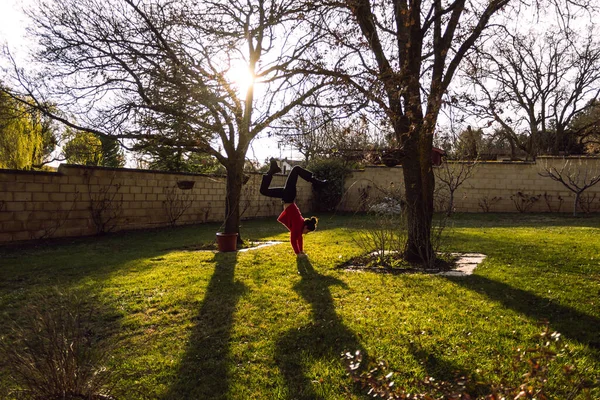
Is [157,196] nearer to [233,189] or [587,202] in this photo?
[233,189]

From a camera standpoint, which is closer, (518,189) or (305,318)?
(305,318)

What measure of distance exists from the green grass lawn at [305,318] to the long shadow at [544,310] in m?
0.02

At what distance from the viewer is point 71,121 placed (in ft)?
30.6

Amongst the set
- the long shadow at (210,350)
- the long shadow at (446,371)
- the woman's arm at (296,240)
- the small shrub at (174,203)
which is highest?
the small shrub at (174,203)

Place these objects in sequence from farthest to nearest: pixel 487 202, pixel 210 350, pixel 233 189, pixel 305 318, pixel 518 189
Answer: pixel 487 202 < pixel 518 189 < pixel 233 189 < pixel 305 318 < pixel 210 350

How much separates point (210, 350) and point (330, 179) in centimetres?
1672

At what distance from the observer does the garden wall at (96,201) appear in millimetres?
9141

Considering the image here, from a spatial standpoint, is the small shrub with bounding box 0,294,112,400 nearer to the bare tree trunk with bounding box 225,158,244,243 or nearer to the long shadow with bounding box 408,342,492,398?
the long shadow with bounding box 408,342,492,398

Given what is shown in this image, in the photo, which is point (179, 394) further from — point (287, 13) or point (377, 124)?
point (287, 13)

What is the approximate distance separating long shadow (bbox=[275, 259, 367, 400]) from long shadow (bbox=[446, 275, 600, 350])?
169 centimetres

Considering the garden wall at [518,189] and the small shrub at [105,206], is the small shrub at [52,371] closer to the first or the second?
the small shrub at [105,206]

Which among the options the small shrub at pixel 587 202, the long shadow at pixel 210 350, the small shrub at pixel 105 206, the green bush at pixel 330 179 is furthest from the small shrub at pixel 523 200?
the long shadow at pixel 210 350

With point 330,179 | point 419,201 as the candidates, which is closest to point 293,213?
point 419,201

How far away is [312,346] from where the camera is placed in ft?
→ 11.5
